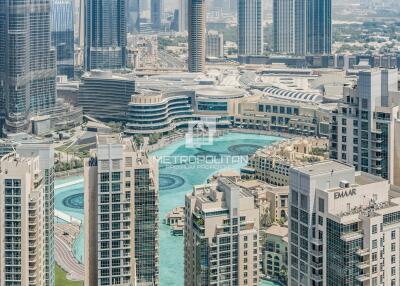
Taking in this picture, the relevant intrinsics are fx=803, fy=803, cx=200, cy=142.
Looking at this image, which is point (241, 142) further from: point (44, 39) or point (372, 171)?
point (372, 171)

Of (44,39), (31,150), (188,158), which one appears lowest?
(188,158)

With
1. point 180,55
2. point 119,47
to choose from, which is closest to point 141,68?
point 119,47

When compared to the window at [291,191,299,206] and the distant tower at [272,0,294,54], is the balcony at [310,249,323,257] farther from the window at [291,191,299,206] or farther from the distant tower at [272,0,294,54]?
the distant tower at [272,0,294,54]

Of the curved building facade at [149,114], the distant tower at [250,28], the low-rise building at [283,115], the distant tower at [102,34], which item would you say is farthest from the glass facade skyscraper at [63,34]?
the distant tower at [250,28]

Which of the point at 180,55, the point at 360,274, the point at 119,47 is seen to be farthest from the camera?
the point at 180,55

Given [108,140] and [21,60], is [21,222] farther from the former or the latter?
[21,60]

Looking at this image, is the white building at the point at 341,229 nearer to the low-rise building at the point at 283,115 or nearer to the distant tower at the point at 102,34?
the low-rise building at the point at 283,115

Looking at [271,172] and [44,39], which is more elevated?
[44,39]

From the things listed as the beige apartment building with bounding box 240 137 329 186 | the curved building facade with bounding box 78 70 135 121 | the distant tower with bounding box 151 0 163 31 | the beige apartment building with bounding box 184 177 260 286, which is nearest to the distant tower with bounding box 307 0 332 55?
the curved building facade with bounding box 78 70 135 121
